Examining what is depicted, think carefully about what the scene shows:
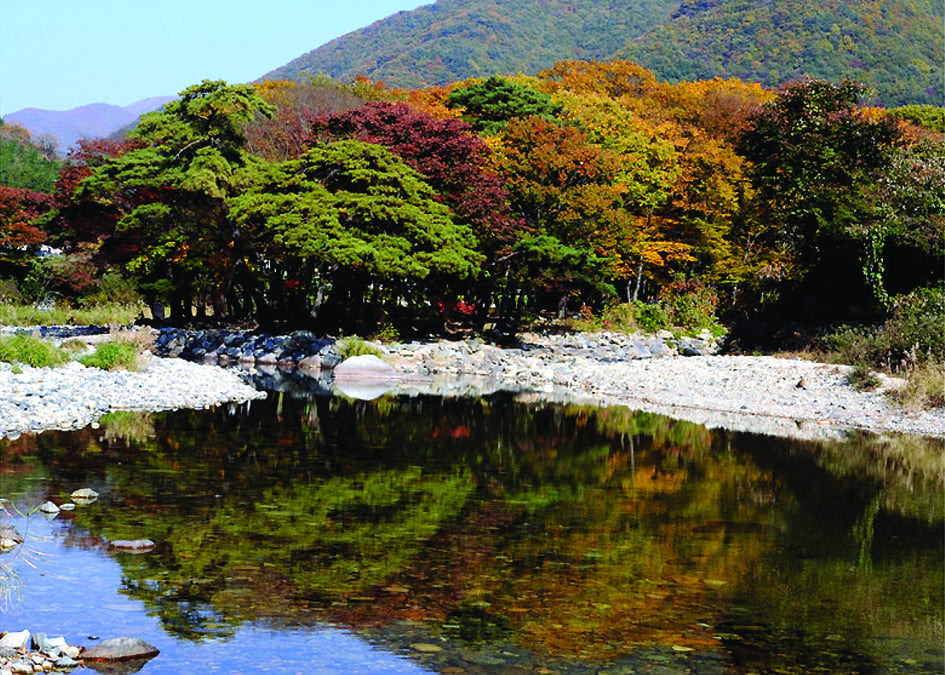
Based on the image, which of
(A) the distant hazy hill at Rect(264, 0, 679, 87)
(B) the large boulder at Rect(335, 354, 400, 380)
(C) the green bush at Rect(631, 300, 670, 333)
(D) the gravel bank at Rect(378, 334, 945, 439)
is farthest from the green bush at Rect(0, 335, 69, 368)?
(A) the distant hazy hill at Rect(264, 0, 679, 87)

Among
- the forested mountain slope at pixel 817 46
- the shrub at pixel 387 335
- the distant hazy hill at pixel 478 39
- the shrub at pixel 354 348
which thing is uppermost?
the distant hazy hill at pixel 478 39

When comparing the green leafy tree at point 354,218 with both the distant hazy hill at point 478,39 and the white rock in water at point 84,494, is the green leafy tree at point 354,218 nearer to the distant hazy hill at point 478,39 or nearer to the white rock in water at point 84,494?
the white rock in water at point 84,494

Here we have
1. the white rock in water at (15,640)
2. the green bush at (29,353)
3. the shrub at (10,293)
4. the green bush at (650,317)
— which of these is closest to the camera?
the white rock in water at (15,640)

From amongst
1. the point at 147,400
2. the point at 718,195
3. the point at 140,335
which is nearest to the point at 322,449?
the point at 147,400

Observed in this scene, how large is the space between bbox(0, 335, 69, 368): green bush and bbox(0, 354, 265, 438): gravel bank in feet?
0.85

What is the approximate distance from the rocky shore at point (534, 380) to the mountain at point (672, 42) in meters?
33.5

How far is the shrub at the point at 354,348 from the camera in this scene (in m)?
27.2

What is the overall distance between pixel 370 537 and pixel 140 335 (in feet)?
57.8

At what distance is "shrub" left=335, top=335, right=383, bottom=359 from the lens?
27172 millimetres

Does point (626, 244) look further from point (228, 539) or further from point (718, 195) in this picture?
point (228, 539)

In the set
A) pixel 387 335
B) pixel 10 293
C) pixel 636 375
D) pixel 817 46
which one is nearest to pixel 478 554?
pixel 636 375

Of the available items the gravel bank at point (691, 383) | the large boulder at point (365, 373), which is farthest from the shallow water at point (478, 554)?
the large boulder at point (365, 373)

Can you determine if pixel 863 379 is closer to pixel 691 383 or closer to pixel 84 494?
pixel 691 383

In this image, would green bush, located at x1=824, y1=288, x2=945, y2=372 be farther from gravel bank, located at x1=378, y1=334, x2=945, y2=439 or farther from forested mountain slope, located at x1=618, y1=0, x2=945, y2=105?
forested mountain slope, located at x1=618, y1=0, x2=945, y2=105
